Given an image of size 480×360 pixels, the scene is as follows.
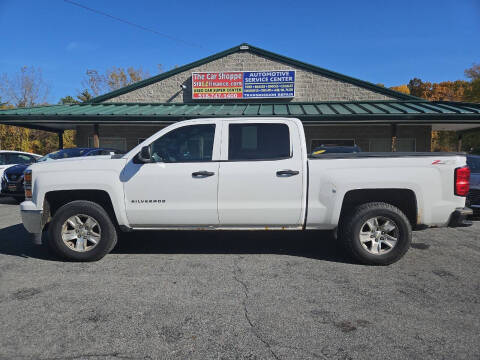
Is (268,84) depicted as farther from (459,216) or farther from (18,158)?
(459,216)

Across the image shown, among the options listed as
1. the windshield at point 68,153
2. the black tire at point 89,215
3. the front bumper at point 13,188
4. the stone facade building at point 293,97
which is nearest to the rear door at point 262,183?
the black tire at point 89,215

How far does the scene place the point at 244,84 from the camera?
1586cm

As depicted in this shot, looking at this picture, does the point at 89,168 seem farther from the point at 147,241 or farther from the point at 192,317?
the point at 192,317

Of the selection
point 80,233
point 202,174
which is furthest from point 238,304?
point 80,233

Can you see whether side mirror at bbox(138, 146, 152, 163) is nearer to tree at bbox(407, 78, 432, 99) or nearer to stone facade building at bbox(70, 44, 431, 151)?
stone facade building at bbox(70, 44, 431, 151)

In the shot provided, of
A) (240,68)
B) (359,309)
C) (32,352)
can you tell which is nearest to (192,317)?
(32,352)

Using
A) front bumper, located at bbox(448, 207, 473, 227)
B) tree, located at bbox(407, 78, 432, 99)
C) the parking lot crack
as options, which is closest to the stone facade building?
front bumper, located at bbox(448, 207, 473, 227)

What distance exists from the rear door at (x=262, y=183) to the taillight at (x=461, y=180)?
2.01 metres

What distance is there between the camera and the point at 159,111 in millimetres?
13805

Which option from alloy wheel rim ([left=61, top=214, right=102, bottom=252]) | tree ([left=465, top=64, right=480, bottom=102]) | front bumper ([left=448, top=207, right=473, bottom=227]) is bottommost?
alloy wheel rim ([left=61, top=214, right=102, bottom=252])

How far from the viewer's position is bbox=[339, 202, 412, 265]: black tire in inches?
168

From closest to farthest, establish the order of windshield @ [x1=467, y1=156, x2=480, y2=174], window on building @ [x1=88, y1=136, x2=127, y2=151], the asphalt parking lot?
the asphalt parking lot, windshield @ [x1=467, y1=156, x2=480, y2=174], window on building @ [x1=88, y1=136, x2=127, y2=151]

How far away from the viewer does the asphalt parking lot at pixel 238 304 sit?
2502 millimetres

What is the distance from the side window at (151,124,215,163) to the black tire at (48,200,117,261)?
3.66 feet
